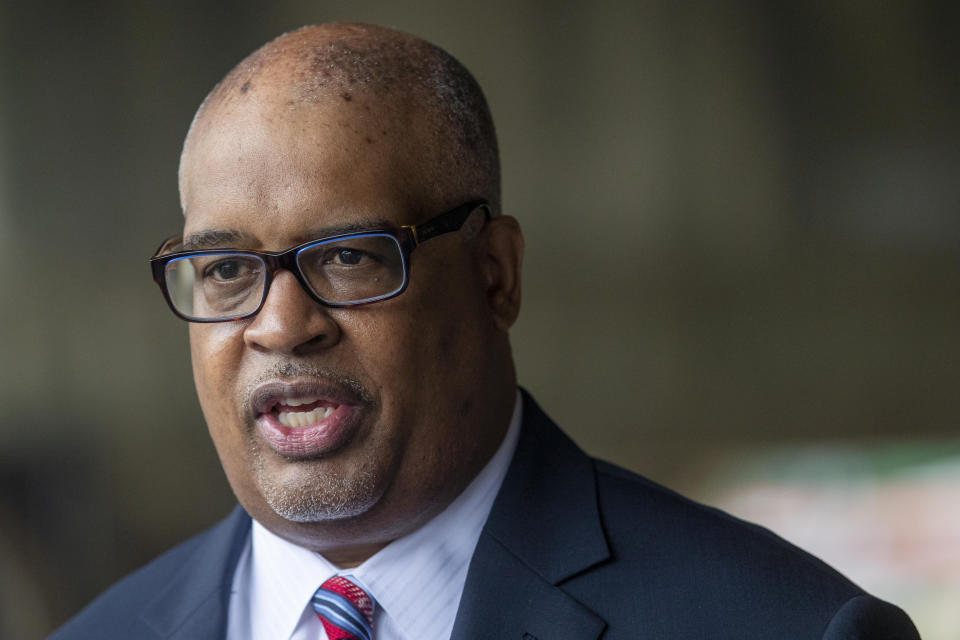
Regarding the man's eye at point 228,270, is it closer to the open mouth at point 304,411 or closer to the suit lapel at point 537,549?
the open mouth at point 304,411

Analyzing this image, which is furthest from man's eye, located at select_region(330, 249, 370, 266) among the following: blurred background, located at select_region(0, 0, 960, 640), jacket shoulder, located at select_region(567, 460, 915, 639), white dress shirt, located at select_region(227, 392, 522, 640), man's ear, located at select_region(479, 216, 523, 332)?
blurred background, located at select_region(0, 0, 960, 640)

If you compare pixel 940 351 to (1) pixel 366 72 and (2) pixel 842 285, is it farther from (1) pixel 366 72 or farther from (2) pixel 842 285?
(1) pixel 366 72

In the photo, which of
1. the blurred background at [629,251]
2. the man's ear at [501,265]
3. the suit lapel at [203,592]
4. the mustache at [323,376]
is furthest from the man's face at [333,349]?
the blurred background at [629,251]

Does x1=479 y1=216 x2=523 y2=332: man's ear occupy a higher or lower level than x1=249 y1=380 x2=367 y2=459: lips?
higher

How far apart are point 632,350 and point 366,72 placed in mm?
4931

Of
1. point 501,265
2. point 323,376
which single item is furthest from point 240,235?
point 501,265

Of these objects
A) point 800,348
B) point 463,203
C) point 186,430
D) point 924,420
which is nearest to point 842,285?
point 800,348

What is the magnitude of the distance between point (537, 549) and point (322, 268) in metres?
0.59

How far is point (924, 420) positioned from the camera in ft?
21.0

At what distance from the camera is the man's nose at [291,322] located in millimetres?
1736

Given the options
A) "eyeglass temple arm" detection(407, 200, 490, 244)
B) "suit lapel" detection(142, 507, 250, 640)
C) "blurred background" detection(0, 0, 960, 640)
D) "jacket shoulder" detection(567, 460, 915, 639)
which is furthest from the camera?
"blurred background" detection(0, 0, 960, 640)

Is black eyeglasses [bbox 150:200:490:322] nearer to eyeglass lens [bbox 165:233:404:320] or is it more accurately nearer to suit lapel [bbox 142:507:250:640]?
eyeglass lens [bbox 165:233:404:320]

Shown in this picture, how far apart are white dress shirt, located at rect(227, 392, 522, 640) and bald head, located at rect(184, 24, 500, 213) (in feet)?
1.71

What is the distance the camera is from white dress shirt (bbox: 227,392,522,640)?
184 centimetres
